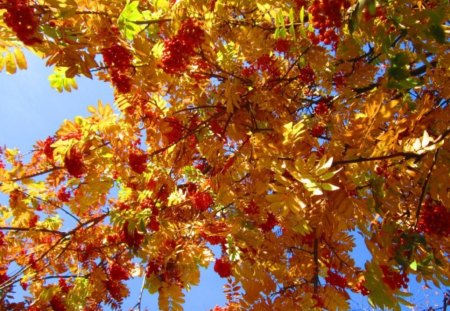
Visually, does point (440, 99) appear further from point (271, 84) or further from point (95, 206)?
point (95, 206)

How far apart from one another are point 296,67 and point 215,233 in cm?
212

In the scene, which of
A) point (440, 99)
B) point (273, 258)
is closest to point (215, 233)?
point (273, 258)

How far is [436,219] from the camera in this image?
2803mm

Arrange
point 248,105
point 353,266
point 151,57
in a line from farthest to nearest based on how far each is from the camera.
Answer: point 353,266
point 248,105
point 151,57

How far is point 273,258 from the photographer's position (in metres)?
4.78

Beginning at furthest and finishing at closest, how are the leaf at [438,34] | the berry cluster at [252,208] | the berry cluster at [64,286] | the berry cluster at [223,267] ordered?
the berry cluster at [64,286]
the berry cluster at [223,267]
the berry cluster at [252,208]
the leaf at [438,34]

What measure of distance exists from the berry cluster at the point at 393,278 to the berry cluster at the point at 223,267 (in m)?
2.41

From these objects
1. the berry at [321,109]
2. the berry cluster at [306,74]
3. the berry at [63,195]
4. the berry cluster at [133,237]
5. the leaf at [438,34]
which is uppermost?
the berry cluster at [306,74]

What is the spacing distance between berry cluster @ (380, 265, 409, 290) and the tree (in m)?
0.03

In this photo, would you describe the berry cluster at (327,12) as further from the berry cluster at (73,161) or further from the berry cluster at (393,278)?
the berry cluster at (73,161)

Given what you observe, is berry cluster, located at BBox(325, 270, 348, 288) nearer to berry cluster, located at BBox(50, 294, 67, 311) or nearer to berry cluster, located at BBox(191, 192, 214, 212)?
berry cluster, located at BBox(191, 192, 214, 212)

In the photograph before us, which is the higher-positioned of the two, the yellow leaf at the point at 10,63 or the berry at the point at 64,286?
the yellow leaf at the point at 10,63

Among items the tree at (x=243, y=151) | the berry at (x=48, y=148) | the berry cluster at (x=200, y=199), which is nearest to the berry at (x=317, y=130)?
the tree at (x=243, y=151)

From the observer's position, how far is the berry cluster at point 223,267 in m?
4.96
